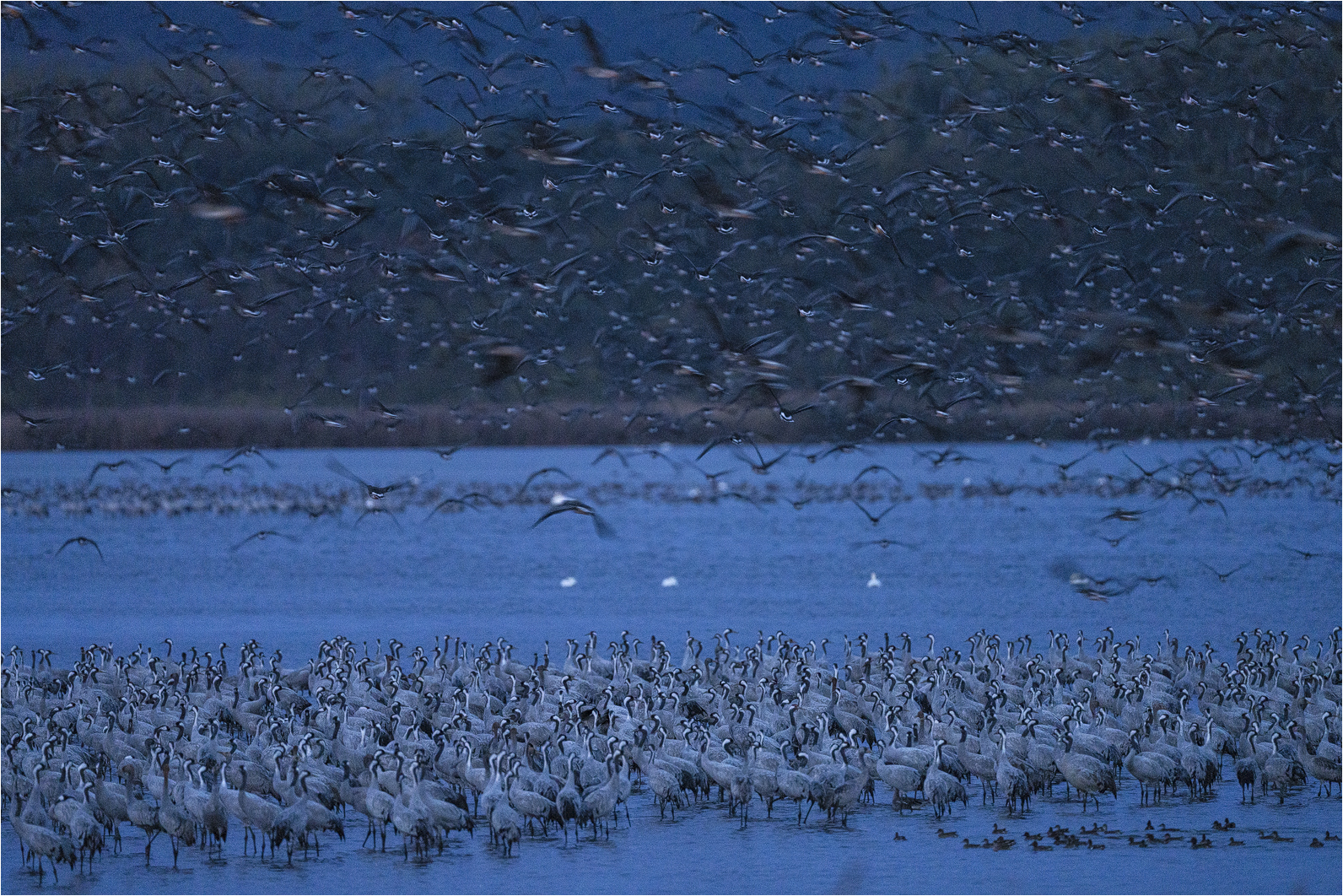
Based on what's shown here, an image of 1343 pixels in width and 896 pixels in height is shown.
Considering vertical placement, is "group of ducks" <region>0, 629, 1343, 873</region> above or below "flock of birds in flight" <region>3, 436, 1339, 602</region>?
below

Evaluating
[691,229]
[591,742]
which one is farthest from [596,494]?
[591,742]

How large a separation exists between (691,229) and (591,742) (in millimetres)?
14737

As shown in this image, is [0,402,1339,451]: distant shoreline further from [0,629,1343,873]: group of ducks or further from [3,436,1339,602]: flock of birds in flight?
[0,629,1343,873]: group of ducks

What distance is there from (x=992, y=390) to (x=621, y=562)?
10658 mm

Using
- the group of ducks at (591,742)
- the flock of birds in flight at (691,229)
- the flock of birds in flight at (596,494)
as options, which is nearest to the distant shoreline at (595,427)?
the flock of birds in flight at (691,229)

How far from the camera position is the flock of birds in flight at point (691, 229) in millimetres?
17078

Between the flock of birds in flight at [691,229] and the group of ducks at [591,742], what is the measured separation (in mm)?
2887

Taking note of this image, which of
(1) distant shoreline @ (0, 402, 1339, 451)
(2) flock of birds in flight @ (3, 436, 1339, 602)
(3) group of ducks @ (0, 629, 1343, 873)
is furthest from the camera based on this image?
(1) distant shoreline @ (0, 402, 1339, 451)

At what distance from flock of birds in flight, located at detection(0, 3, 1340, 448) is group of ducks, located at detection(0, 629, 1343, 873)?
2887 mm

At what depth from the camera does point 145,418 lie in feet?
204

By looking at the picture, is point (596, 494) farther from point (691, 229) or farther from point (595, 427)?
point (691, 229)

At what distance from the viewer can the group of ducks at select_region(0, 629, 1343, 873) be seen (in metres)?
11.4

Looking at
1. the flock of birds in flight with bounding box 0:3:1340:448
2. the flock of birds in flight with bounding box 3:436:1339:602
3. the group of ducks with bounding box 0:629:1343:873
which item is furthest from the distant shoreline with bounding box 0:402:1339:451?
the group of ducks with bounding box 0:629:1343:873

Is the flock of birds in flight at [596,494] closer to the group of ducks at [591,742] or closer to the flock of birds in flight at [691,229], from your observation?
the flock of birds in flight at [691,229]
